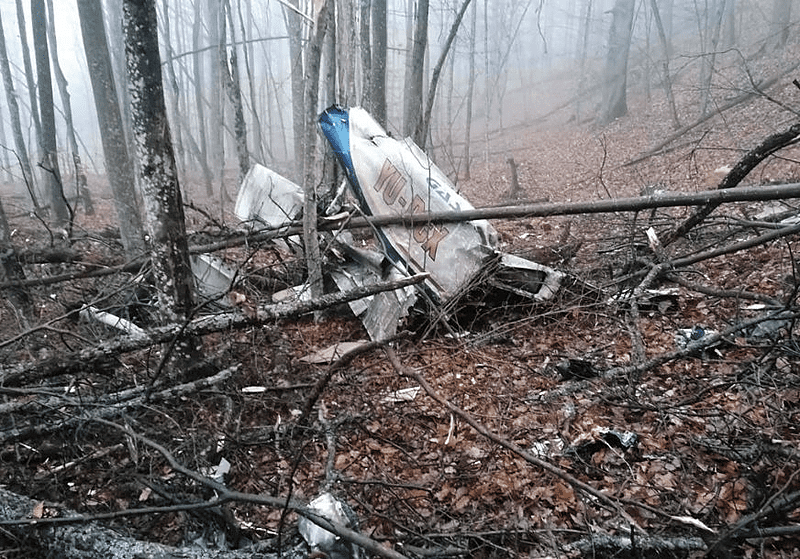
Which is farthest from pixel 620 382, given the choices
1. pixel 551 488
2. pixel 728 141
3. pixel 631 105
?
pixel 631 105

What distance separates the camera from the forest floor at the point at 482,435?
2314 millimetres

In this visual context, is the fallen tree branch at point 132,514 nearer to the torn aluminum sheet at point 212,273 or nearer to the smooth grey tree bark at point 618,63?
the torn aluminum sheet at point 212,273

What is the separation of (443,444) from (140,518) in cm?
176

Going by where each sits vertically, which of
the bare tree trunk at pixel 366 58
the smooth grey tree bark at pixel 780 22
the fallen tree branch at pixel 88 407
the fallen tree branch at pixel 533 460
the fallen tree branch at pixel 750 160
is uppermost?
the smooth grey tree bark at pixel 780 22

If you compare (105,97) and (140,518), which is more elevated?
(105,97)

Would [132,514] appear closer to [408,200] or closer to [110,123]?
[408,200]

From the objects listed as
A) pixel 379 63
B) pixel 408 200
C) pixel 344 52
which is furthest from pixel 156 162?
pixel 379 63

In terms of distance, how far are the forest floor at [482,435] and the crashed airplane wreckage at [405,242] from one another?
272 millimetres

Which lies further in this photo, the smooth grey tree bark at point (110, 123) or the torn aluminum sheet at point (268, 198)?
the smooth grey tree bark at point (110, 123)

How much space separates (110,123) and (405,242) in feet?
16.4

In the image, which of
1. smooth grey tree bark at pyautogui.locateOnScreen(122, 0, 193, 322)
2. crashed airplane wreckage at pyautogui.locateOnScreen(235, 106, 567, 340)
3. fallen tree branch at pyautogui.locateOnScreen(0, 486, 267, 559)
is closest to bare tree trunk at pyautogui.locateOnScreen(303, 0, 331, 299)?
crashed airplane wreckage at pyautogui.locateOnScreen(235, 106, 567, 340)

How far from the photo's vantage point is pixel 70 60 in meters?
56.7

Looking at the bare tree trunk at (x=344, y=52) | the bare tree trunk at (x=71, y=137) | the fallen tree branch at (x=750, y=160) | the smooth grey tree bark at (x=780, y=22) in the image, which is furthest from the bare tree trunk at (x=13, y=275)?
the smooth grey tree bark at (x=780, y=22)

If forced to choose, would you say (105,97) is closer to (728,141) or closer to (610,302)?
(610,302)
